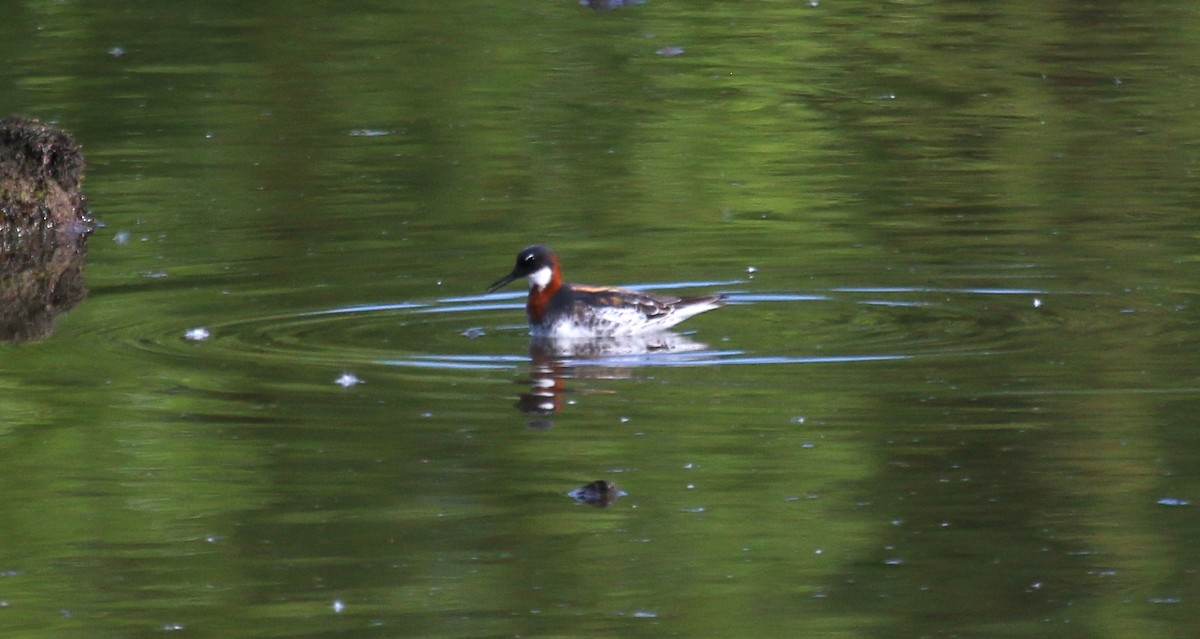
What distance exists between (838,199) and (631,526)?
315 inches

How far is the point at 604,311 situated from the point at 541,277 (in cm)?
59

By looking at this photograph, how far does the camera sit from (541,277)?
12969mm

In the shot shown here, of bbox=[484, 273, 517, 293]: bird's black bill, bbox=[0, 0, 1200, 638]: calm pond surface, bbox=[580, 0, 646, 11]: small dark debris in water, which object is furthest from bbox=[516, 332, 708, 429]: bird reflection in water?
bbox=[580, 0, 646, 11]: small dark debris in water

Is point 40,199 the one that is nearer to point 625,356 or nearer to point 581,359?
point 581,359

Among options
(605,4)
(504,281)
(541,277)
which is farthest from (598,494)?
(605,4)

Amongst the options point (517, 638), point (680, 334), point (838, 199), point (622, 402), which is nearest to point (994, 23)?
point (838, 199)

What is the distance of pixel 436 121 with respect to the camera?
20250mm

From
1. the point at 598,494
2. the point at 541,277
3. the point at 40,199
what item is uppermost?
the point at 598,494

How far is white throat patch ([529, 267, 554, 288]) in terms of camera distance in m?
12.9

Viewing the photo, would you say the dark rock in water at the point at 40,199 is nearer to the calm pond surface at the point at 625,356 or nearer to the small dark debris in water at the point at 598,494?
the calm pond surface at the point at 625,356

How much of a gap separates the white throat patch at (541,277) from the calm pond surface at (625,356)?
0.88ft

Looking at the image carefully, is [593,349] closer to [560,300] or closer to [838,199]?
[560,300]

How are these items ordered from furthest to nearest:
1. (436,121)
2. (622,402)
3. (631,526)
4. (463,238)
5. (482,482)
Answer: (436,121) → (463,238) → (622,402) → (482,482) → (631,526)

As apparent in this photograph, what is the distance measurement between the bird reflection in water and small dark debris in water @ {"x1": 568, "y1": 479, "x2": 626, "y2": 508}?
4.49 ft
